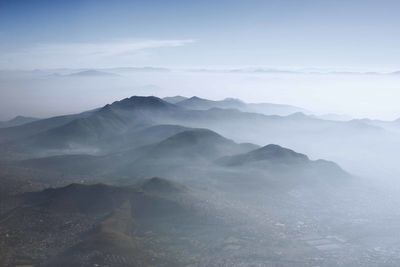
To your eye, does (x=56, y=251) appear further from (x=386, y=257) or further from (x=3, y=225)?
(x=386, y=257)

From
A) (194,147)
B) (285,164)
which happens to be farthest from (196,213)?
(194,147)

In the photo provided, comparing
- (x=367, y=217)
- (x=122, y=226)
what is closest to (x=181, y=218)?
(x=122, y=226)

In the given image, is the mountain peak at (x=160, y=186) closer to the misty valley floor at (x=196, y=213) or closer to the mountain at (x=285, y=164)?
the misty valley floor at (x=196, y=213)

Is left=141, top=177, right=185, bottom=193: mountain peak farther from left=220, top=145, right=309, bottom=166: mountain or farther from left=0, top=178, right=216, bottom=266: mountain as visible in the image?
left=220, top=145, right=309, bottom=166: mountain

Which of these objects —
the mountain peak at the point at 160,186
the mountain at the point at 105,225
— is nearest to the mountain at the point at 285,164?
the mountain peak at the point at 160,186

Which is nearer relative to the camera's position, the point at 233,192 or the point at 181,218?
the point at 181,218

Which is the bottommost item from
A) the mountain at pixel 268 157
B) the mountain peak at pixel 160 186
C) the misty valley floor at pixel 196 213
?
the misty valley floor at pixel 196 213

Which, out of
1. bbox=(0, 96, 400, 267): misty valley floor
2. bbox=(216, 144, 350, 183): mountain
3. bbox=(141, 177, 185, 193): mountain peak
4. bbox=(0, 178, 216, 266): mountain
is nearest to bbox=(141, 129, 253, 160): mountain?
bbox=(0, 96, 400, 267): misty valley floor

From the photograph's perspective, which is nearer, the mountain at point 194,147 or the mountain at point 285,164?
the mountain at point 285,164

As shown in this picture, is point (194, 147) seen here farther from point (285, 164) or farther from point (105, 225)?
point (105, 225)
